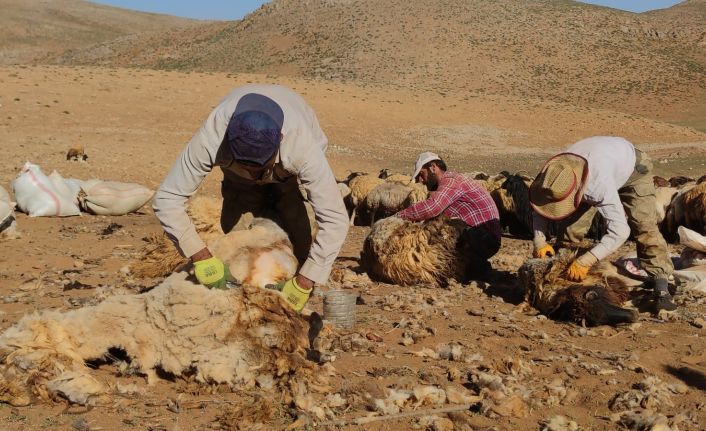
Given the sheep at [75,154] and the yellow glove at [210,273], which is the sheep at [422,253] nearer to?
the yellow glove at [210,273]

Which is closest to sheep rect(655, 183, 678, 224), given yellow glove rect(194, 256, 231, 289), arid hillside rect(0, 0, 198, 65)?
yellow glove rect(194, 256, 231, 289)

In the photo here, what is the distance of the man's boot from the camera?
5755 mm

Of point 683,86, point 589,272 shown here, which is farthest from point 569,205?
point 683,86

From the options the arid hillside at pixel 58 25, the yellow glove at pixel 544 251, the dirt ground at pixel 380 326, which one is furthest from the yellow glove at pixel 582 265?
the arid hillside at pixel 58 25

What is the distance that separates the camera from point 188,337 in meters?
3.90

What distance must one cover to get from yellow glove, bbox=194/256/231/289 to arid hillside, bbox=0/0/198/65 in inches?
2349

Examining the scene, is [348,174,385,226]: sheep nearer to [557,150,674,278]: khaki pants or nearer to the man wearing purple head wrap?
[557,150,674,278]: khaki pants

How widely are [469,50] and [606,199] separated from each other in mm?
42604

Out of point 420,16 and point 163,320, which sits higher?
point 420,16

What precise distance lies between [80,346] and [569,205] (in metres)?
3.76

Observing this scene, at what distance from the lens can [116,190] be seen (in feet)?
33.4

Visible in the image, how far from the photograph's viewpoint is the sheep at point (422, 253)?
6.70 m

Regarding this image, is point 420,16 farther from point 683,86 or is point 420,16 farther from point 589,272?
point 589,272

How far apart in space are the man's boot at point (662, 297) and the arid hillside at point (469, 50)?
1277 inches
